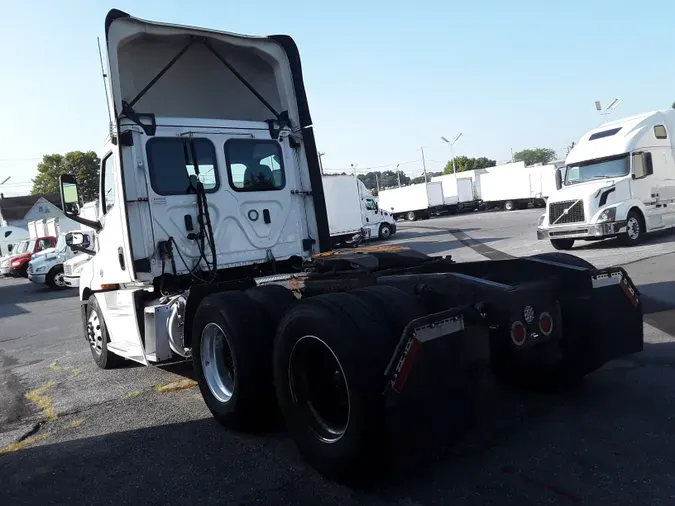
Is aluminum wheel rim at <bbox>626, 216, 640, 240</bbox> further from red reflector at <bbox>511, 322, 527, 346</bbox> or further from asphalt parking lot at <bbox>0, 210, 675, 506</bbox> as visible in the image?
red reflector at <bbox>511, 322, 527, 346</bbox>

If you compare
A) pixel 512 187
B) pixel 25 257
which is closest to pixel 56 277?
pixel 25 257

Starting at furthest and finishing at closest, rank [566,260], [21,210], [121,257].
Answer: [21,210] < [121,257] < [566,260]

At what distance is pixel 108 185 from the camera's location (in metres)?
6.64

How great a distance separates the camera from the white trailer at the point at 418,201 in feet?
148

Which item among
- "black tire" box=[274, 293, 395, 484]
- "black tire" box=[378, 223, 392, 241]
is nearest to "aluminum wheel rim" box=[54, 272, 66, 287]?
"black tire" box=[378, 223, 392, 241]

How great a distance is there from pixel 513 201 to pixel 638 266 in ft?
100

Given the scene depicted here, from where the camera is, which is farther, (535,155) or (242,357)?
(535,155)

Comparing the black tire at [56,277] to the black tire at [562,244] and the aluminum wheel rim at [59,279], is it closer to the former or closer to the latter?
the aluminum wheel rim at [59,279]

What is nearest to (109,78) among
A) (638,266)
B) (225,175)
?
(225,175)

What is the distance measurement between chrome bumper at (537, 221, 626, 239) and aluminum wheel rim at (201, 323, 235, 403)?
488 inches

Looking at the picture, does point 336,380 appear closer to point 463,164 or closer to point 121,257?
point 121,257

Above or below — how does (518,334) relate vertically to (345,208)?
below

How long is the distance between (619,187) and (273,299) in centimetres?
1311

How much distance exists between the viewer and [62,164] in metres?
66.9
